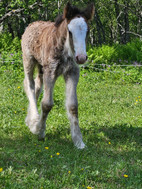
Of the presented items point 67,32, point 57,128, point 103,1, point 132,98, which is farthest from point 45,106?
point 103,1

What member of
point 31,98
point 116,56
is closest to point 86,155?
point 31,98

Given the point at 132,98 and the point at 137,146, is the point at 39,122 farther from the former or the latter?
the point at 132,98

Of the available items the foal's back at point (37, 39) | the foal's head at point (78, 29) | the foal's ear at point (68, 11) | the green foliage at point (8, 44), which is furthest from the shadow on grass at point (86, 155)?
the green foliage at point (8, 44)

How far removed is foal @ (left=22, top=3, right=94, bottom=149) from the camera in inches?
161

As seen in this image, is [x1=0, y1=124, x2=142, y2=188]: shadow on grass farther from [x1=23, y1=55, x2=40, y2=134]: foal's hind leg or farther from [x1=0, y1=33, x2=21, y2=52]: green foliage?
[x1=0, y1=33, x2=21, y2=52]: green foliage

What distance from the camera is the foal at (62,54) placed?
409cm

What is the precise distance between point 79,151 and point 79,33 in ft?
5.89

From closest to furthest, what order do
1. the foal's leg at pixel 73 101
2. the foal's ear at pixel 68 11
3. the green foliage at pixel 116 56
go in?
1. the foal's ear at pixel 68 11
2. the foal's leg at pixel 73 101
3. the green foliage at pixel 116 56

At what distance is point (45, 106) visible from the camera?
4891 millimetres

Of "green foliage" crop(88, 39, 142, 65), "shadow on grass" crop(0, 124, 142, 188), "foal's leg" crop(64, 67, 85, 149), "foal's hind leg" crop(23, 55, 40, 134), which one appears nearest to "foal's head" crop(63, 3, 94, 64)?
"foal's leg" crop(64, 67, 85, 149)

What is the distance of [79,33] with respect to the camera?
404cm

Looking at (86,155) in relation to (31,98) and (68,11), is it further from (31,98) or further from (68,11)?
(68,11)

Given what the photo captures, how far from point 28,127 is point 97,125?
148cm

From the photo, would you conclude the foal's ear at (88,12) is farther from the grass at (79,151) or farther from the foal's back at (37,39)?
the grass at (79,151)
